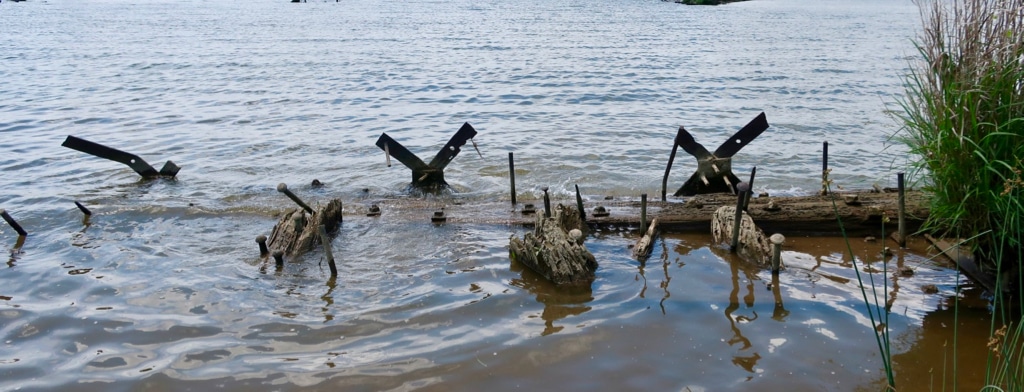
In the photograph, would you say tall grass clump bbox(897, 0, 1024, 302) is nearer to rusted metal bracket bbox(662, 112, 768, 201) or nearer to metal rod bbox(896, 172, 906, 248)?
metal rod bbox(896, 172, 906, 248)

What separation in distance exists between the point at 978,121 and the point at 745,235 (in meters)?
1.98

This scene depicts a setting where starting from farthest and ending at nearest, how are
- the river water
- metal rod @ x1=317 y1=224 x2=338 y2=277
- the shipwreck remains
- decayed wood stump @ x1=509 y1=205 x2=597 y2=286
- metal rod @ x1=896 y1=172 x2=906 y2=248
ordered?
1. the shipwreck remains
2. metal rod @ x1=896 y1=172 x2=906 y2=248
3. decayed wood stump @ x1=509 y1=205 x2=597 y2=286
4. metal rod @ x1=317 y1=224 x2=338 y2=277
5. the river water

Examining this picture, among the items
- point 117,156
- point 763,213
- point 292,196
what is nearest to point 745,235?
point 763,213

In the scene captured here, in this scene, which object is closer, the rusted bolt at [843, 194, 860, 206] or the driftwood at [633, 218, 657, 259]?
the driftwood at [633, 218, 657, 259]

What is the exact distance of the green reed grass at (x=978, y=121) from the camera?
5.20 metres

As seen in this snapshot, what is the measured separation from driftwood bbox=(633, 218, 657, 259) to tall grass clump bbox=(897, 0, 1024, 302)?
2.26 m

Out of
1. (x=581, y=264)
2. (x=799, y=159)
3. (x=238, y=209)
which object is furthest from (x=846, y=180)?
(x=238, y=209)

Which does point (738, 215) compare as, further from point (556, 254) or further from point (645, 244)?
point (556, 254)

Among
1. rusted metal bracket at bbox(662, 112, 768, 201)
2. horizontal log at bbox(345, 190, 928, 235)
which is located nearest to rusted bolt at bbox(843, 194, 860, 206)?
horizontal log at bbox(345, 190, 928, 235)

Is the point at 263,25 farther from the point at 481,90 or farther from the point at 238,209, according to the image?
the point at 238,209

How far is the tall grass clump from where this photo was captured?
520 cm

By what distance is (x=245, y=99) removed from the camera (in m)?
17.6

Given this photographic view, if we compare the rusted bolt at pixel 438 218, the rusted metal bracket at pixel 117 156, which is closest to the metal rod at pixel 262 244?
the rusted bolt at pixel 438 218

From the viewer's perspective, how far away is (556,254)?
20.4ft
